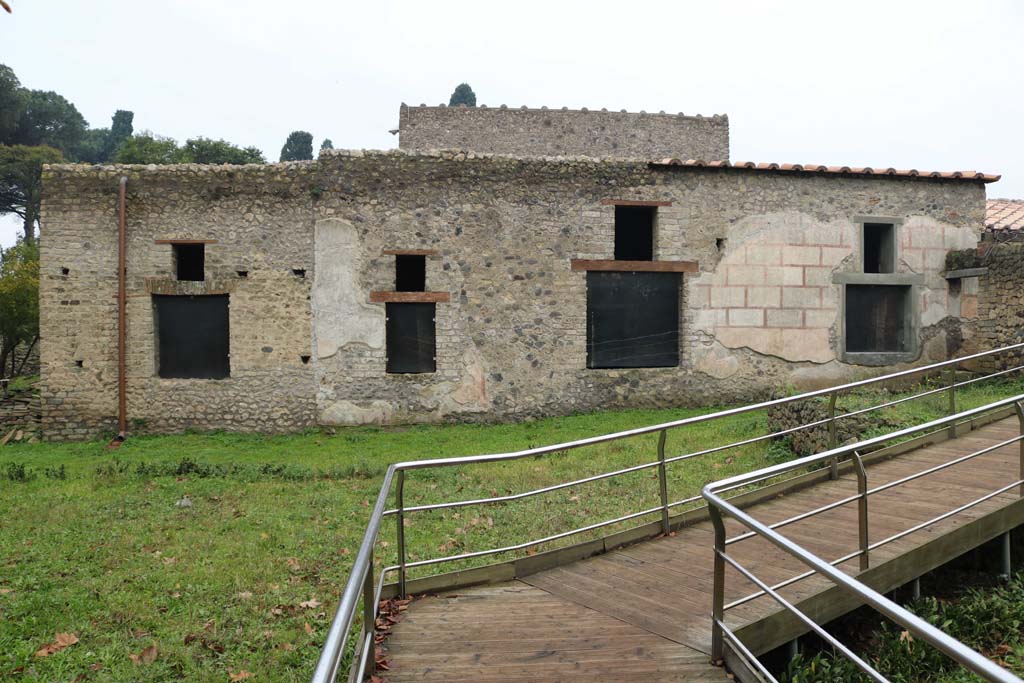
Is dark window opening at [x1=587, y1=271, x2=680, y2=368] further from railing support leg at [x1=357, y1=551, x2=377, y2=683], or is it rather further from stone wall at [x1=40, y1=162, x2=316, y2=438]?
railing support leg at [x1=357, y1=551, x2=377, y2=683]

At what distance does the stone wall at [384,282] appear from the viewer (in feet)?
43.7

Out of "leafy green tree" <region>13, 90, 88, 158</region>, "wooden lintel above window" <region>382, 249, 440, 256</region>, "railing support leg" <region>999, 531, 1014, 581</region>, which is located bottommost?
"railing support leg" <region>999, 531, 1014, 581</region>

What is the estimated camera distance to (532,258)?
1359 cm

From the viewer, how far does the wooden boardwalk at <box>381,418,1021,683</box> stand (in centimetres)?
363

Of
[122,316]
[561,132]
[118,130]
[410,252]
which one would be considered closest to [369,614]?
[410,252]

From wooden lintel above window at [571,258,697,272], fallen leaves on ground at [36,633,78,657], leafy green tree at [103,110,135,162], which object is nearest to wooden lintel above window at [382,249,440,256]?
wooden lintel above window at [571,258,697,272]

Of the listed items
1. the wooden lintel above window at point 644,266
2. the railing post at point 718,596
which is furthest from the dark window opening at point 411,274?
the railing post at point 718,596

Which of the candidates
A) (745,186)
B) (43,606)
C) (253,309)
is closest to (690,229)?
(745,186)

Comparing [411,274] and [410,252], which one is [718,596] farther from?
[411,274]

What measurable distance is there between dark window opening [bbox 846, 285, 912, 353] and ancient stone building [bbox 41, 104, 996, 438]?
14.3 inches

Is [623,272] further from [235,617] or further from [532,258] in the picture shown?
[235,617]

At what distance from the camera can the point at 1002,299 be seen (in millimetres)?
13477

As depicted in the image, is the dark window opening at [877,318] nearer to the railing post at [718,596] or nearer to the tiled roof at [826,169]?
the tiled roof at [826,169]

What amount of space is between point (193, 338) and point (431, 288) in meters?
4.48
